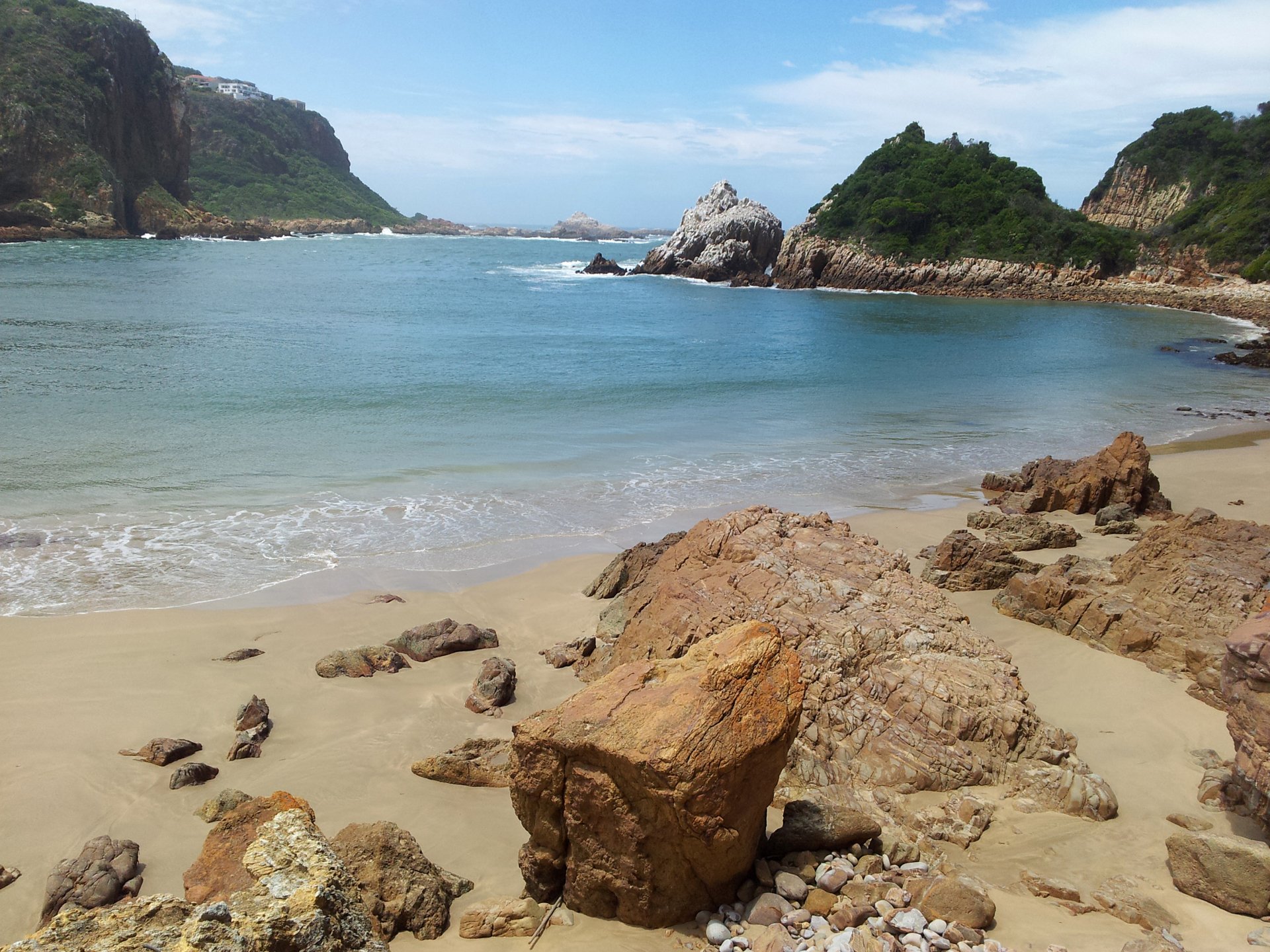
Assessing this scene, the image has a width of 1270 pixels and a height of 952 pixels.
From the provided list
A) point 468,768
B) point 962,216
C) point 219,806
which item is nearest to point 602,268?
point 962,216

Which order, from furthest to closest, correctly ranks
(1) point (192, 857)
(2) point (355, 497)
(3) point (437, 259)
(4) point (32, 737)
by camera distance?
1. (3) point (437, 259)
2. (2) point (355, 497)
3. (4) point (32, 737)
4. (1) point (192, 857)

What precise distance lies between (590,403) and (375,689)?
14688 mm

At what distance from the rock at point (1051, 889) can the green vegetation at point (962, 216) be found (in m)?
69.0

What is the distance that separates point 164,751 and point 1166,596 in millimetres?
8312

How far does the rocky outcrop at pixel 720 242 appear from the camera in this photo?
73875 mm

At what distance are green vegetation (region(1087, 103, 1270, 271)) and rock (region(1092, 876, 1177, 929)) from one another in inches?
2448

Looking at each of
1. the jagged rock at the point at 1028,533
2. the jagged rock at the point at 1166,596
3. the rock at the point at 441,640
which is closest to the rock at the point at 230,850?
the rock at the point at 441,640

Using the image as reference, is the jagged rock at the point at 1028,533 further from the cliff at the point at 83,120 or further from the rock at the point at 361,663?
the cliff at the point at 83,120

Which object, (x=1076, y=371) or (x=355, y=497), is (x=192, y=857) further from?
(x=1076, y=371)

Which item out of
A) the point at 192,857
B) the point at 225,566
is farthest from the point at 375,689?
the point at 225,566

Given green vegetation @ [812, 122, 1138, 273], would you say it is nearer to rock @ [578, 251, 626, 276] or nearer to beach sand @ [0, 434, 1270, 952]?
rock @ [578, 251, 626, 276]

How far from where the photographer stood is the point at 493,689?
6.72 metres

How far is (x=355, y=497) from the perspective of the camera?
1249 cm

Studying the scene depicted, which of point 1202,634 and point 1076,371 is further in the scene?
point 1076,371
